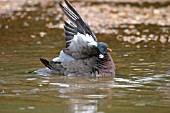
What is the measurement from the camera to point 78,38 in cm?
1345

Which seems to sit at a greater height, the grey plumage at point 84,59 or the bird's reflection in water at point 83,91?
the grey plumage at point 84,59

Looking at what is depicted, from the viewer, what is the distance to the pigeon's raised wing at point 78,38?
13188mm

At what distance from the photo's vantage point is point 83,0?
126 feet

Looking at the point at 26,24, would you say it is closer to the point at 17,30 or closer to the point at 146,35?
the point at 17,30

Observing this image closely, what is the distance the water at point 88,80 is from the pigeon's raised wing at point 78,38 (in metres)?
0.56

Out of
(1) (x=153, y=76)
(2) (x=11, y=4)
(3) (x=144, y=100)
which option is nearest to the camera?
(3) (x=144, y=100)

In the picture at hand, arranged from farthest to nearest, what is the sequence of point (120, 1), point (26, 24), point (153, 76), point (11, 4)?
point (120, 1)
point (11, 4)
point (26, 24)
point (153, 76)

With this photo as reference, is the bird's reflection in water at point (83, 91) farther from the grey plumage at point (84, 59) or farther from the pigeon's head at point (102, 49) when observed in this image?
the pigeon's head at point (102, 49)

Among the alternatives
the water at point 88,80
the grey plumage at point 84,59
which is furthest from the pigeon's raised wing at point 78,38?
the water at point 88,80

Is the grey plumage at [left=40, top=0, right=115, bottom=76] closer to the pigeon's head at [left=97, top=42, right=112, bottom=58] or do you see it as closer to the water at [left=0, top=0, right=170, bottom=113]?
the pigeon's head at [left=97, top=42, right=112, bottom=58]

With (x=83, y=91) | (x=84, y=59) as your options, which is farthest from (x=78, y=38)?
(x=83, y=91)

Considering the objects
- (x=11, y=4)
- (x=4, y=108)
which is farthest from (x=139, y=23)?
(x=4, y=108)

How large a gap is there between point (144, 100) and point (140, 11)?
2013 cm

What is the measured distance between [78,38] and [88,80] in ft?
3.47
